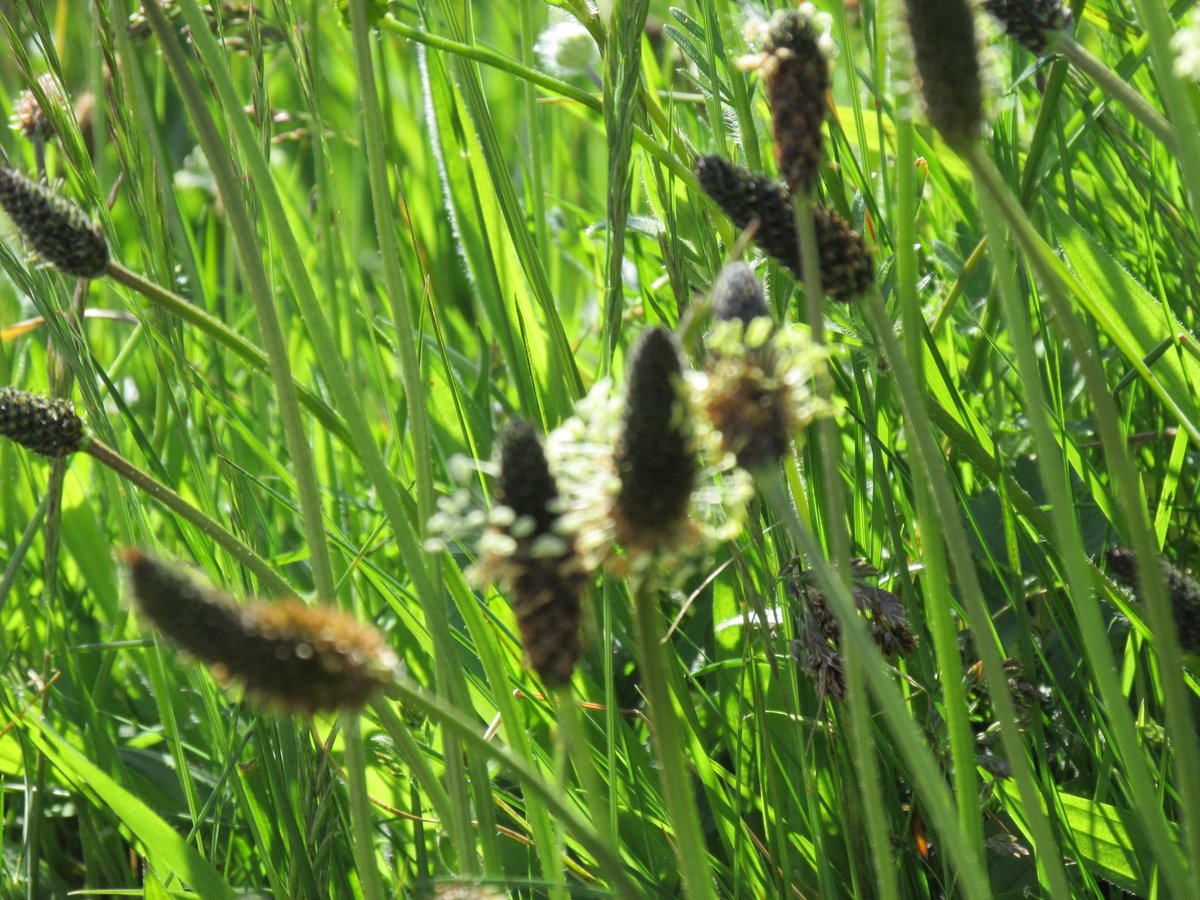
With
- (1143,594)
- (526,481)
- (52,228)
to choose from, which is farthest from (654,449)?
(52,228)

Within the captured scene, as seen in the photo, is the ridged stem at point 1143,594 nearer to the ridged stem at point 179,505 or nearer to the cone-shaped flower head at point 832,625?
the cone-shaped flower head at point 832,625

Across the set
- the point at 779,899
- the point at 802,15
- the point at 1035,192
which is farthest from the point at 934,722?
the point at 802,15

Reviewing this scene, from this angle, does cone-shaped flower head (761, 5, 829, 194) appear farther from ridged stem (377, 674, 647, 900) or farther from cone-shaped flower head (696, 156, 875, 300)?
ridged stem (377, 674, 647, 900)

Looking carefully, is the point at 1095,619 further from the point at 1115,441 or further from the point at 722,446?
the point at 722,446

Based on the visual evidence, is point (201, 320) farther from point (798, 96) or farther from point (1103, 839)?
point (1103, 839)

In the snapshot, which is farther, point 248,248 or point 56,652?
point 56,652

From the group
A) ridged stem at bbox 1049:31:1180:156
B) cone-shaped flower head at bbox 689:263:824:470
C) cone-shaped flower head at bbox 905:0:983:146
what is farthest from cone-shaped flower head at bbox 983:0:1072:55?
cone-shaped flower head at bbox 689:263:824:470
